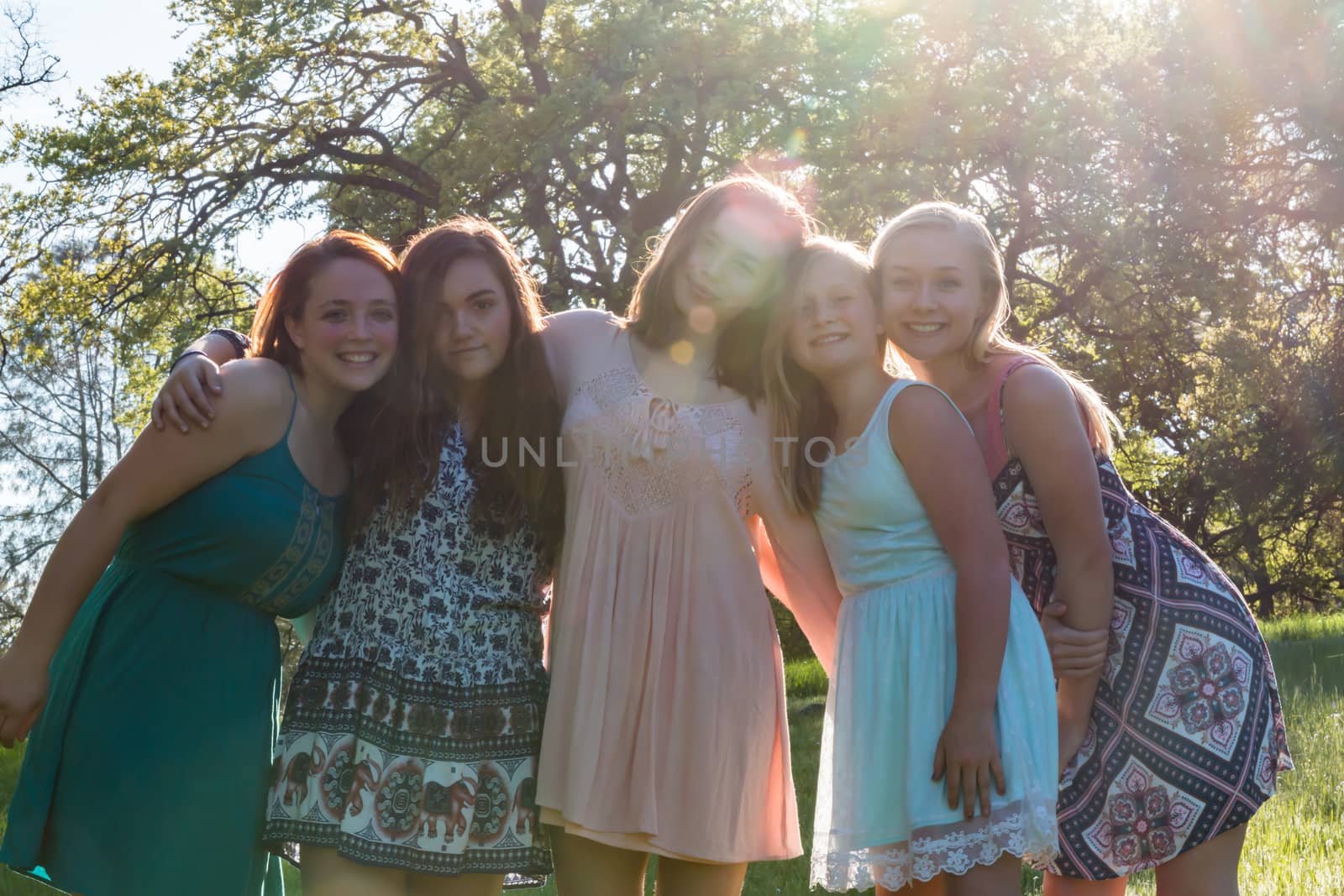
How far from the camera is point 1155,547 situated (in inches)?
109

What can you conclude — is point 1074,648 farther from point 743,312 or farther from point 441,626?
point 441,626

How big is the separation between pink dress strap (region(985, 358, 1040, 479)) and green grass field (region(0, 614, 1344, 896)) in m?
2.08

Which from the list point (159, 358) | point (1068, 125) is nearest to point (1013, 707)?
point (1068, 125)

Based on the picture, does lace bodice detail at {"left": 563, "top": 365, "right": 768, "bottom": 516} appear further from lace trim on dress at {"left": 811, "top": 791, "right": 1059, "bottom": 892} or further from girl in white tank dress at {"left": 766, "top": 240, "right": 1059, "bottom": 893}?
lace trim on dress at {"left": 811, "top": 791, "right": 1059, "bottom": 892}

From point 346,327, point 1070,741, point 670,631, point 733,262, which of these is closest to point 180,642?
point 346,327

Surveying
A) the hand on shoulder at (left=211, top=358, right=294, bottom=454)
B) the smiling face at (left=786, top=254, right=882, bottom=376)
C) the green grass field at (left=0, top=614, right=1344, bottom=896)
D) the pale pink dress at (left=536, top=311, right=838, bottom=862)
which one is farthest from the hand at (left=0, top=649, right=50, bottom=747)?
the smiling face at (left=786, top=254, right=882, bottom=376)

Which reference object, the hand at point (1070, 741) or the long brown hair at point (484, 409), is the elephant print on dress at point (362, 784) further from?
the hand at point (1070, 741)

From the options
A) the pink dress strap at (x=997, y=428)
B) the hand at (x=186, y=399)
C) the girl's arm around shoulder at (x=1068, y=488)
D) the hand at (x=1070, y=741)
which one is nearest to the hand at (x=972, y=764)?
the hand at (x=1070, y=741)

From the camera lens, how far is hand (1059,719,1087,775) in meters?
2.71

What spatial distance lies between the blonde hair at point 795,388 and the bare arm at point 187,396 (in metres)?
1.35

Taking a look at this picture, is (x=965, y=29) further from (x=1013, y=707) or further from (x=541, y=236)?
(x=1013, y=707)

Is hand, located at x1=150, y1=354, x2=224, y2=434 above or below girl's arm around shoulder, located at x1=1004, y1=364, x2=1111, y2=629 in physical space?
above

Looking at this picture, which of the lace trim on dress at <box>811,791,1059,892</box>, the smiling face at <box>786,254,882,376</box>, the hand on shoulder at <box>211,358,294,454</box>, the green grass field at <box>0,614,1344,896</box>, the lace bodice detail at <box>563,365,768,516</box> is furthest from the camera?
the green grass field at <box>0,614,1344,896</box>

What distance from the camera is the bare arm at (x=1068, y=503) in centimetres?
265
